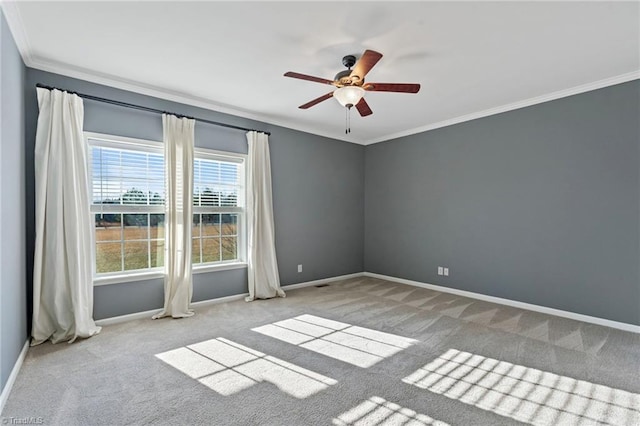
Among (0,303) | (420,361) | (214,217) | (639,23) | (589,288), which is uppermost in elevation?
(639,23)

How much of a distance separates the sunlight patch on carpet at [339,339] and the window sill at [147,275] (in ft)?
4.04

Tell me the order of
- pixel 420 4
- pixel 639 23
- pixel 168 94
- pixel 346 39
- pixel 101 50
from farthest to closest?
pixel 168 94 < pixel 101 50 < pixel 346 39 < pixel 639 23 < pixel 420 4

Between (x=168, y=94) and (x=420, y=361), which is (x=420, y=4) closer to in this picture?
(x=420, y=361)

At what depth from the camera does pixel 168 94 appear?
3725mm

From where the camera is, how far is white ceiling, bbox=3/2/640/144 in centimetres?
221

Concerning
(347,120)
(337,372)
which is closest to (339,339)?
(337,372)

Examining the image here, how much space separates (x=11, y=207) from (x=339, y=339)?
9.42 ft

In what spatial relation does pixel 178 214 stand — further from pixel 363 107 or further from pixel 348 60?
pixel 348 60

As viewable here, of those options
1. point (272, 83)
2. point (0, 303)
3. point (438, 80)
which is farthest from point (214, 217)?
point (438, 80)

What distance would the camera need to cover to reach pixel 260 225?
4469 mm

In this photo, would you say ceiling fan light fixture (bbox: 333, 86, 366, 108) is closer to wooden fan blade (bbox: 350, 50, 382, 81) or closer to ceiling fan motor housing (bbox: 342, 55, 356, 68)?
wooden fan blade (bbox: 350, 50, 382, 81)

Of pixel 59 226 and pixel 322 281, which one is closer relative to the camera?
pixel 59 226

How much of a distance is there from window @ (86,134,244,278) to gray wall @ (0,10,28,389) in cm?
71

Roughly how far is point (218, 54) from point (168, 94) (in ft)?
4.18
